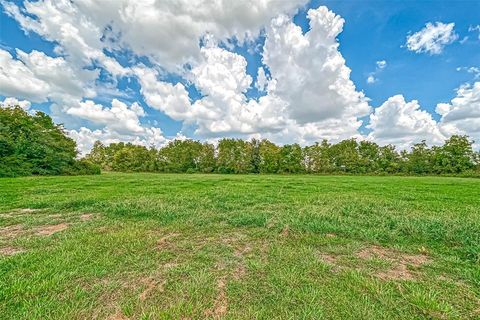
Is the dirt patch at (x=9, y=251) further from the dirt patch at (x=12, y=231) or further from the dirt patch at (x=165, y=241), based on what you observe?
the dirt patch at (x=165, y=241)

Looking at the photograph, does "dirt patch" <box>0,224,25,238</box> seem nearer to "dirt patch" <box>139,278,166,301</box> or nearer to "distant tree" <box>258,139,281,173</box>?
"dirt patch" <box>139,278,166,301</box>

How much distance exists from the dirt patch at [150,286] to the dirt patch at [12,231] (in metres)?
3.85

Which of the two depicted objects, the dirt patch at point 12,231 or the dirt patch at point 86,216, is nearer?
the dirt patch at point 12,231

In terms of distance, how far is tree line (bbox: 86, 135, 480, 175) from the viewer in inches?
1839

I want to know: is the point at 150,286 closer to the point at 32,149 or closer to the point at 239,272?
the point at 239,272

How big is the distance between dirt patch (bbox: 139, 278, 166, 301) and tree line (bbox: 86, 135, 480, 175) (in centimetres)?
5270

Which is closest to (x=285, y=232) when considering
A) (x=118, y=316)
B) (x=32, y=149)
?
(x=118, y=316)

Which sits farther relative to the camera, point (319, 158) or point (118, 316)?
point (319, 158)

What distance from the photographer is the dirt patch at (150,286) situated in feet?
8.85

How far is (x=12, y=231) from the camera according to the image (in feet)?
16.9

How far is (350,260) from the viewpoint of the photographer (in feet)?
12.0

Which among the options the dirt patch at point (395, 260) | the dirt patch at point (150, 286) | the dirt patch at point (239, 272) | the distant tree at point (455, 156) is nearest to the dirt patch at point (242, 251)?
the dirt patch at point (239, 272)

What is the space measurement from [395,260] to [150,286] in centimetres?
358

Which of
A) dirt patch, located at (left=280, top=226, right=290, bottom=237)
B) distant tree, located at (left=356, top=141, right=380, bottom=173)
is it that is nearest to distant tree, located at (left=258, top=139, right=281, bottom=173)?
distant tree, located at (left=356, top=141, right=380, bottom=173)
